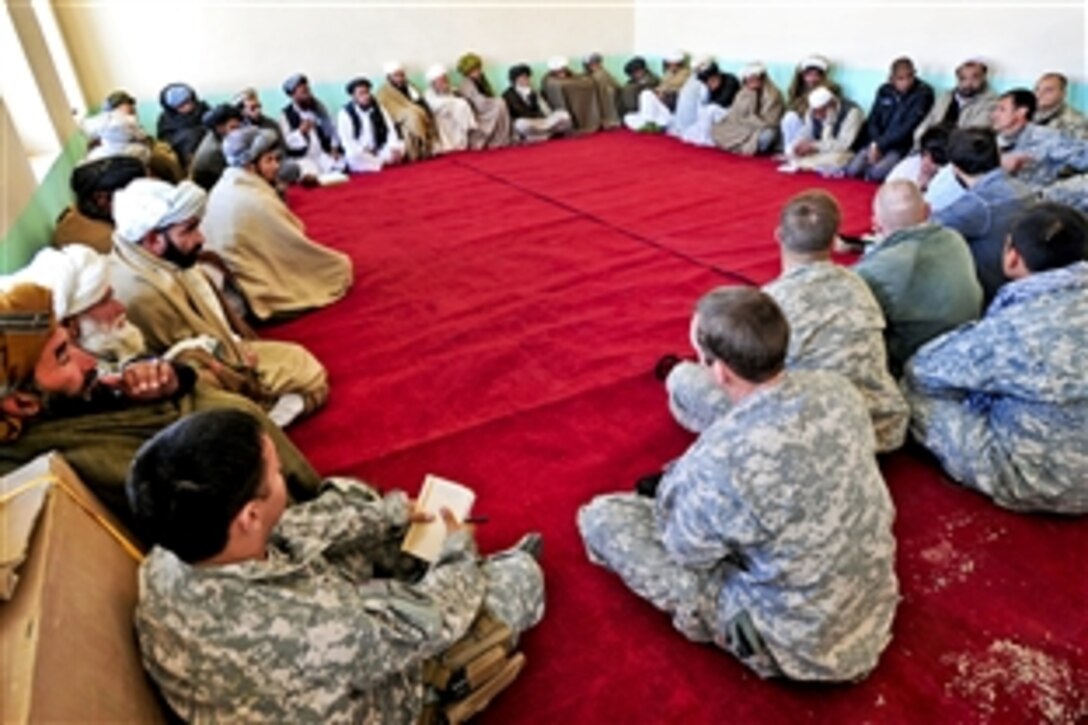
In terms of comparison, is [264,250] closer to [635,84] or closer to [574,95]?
[574,95]

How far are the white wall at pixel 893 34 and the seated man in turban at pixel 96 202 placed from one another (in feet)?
17.7

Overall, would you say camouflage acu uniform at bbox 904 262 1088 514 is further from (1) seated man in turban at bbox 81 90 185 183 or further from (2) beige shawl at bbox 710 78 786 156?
(2) beige shawl at bbox 710 78 786 156

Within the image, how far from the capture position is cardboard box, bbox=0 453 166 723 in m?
0.87

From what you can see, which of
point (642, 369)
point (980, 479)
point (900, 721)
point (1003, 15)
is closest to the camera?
point (900, 721)

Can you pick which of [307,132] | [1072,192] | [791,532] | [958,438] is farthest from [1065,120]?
[307,132]

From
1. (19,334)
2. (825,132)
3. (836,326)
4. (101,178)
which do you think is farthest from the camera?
(825,132)

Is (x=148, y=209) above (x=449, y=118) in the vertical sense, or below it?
above

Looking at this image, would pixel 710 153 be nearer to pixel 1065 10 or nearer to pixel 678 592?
pixel 1065 10

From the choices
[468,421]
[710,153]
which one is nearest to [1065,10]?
[710,153]

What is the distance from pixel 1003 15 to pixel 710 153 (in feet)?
7.46

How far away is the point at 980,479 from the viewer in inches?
79.0

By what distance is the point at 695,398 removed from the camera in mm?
2328

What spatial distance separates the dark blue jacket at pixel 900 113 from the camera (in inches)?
208

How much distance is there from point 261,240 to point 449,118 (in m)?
4.16
